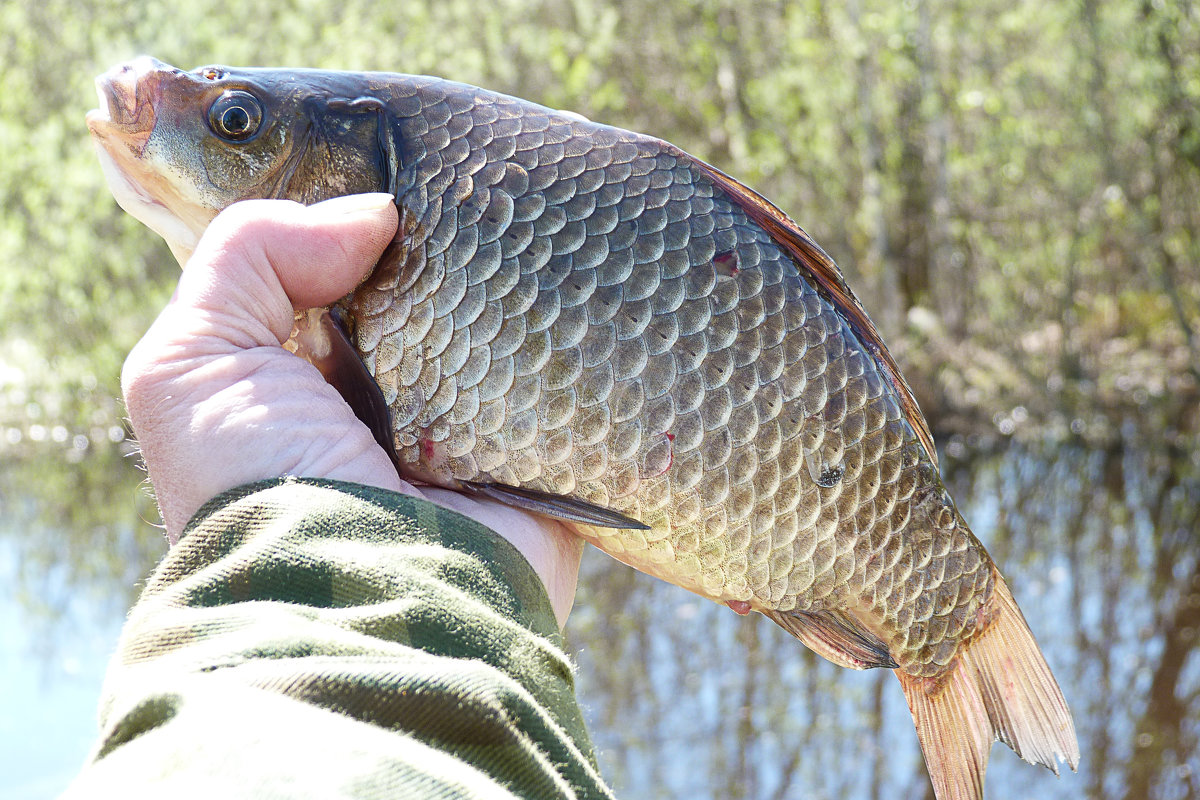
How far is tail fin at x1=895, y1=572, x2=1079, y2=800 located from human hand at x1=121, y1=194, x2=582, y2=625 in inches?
31.0

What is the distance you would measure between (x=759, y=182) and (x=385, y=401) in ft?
42.2

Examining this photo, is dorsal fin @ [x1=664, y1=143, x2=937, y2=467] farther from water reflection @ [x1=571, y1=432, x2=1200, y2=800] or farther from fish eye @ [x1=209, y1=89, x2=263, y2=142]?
water reflection @ [x1=571, y1=432, x2=1200, y2=800]

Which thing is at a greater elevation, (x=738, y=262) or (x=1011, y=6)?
(x=1011, y=6)

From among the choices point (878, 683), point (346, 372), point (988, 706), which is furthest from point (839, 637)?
point (878, 683)

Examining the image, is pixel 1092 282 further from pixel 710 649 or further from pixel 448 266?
pixel 448 266

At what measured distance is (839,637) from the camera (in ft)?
6.56

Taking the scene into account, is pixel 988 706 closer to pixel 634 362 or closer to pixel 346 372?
pixel 634 362

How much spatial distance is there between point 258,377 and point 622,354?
581 mm

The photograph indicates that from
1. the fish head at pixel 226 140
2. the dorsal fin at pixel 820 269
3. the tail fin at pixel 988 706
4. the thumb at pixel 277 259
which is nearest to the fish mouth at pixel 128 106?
the fish head at pixel 226 140

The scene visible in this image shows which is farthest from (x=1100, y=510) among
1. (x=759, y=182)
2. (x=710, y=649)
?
(x=759, y=182)

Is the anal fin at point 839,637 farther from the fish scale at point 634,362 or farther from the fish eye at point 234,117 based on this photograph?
the fish eye at point 234,117

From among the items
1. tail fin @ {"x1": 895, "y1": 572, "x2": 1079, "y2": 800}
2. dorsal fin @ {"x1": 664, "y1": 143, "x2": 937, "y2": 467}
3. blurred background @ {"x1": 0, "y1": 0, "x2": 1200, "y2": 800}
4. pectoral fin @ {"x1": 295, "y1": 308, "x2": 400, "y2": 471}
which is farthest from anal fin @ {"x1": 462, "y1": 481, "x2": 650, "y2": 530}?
blurred background @ {"x1": 0, "y1": 0, "x2": 1200, "y2": 800}

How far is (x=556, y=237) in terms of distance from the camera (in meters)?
1.83

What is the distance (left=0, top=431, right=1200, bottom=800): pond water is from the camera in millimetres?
5961
